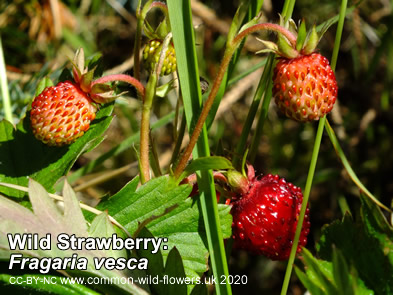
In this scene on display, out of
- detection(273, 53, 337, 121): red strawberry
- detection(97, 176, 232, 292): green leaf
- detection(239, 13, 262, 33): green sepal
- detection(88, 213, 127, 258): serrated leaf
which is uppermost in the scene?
detection(239, 13, 262, 33): green sepal

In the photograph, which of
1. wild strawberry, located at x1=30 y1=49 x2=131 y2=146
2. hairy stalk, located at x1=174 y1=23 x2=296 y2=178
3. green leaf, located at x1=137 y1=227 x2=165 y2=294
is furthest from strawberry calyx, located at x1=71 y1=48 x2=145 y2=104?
green leaf, located at x1=137 y1=227 x2=165 y2=294

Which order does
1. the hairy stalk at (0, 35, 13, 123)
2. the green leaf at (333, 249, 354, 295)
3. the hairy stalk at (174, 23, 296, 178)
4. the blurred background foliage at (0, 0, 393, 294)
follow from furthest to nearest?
the blurred background foliage at (0, 0, 393, 294) < the hairy stalk at (0, 35, 13, 123) < the hairy stalk at (174, 23, 296, 178) < the green leaf at (333, 249, 354, 295)

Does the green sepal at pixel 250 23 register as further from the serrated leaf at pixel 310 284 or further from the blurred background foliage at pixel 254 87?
the blurred background foliage at pixel 254 87

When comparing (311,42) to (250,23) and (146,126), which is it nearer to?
(250,23)

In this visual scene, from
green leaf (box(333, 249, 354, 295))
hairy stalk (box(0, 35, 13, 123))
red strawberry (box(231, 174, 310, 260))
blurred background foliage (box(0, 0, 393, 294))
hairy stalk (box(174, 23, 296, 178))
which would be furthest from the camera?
blurred background foliage (box(0, 0, 393, 294))

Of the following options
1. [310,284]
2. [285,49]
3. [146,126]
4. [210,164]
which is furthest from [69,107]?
[310,284]

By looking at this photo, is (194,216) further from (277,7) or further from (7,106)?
(277,7)

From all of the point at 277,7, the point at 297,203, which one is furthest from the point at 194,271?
the point at 277,7

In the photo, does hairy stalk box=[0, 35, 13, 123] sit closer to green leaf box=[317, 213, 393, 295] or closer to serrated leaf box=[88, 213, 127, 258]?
serrated leaf box=[88, 213, 127, 258]

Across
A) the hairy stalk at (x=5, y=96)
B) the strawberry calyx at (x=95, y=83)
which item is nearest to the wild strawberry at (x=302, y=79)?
the strawberry calyx at (x=95, y=83)
